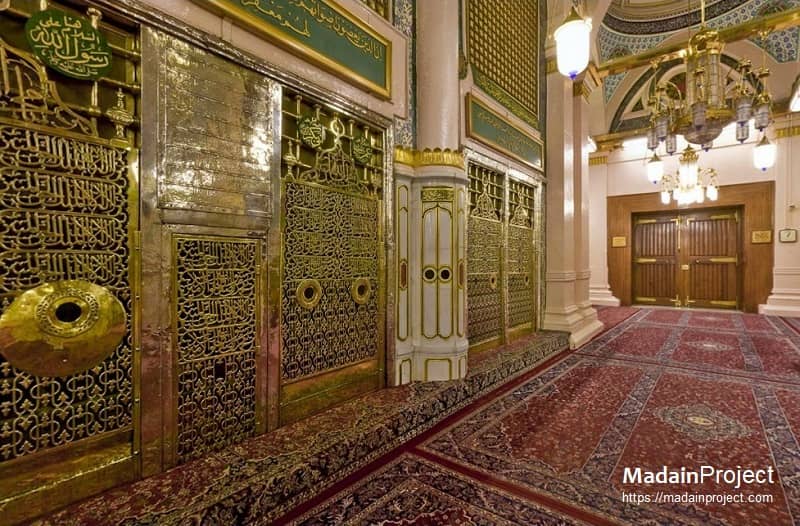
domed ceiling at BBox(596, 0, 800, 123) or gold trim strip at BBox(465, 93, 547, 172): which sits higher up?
domed ceiling at BBox(596, 0, 800, 123)

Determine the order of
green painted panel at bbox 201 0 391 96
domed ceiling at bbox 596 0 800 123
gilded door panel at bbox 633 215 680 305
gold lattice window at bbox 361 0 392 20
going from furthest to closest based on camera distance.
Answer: gilded door panel at bbox 633 215 680 305 < domed ceiling at bbox 596 0 800 123 < gold lattice window at bbox 361 0 392 20 < green painted panel at bbox 201 0 391 96

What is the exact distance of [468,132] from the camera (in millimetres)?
3369

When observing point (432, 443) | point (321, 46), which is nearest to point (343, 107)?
point (321, 46)

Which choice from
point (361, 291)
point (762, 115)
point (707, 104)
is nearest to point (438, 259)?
point (361, 291)

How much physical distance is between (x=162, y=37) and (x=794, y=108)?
728 centimetres

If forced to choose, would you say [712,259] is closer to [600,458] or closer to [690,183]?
[690,183]

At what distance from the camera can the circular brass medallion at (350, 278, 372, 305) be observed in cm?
240

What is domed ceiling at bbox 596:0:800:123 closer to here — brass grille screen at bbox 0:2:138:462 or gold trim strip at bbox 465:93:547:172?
gold trim strip at bbox 465:93:547:172

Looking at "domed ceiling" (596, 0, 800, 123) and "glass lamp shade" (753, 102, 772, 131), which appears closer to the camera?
"glass lamp shade" (753, 102, 772, 131)

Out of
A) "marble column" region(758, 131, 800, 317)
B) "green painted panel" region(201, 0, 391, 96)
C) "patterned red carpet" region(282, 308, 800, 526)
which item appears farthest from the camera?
"marble column" region(758, 131, 800, 317)

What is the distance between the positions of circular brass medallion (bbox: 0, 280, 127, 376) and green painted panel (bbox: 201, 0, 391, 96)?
136cm

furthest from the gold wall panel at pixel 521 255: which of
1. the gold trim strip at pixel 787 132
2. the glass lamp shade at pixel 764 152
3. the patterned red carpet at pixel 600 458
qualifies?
the gold trim strip at pixel 787 132

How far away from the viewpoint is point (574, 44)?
2416 mm

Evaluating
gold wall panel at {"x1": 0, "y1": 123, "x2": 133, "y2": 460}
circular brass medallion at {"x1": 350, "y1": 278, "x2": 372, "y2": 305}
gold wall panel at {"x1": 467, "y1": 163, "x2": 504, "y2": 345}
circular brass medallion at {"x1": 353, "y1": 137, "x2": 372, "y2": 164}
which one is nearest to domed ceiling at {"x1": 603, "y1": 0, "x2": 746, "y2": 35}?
gold wall panel at {"x1": 467, "y1": 163, "x2": 504, "y2": 345}
